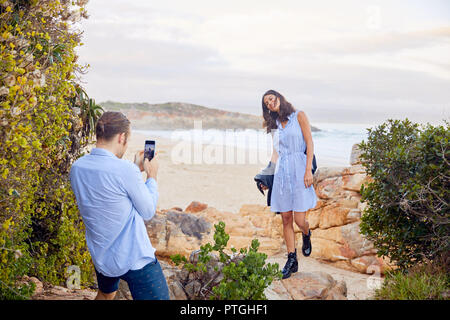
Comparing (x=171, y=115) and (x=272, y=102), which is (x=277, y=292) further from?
(x=171, y=115)

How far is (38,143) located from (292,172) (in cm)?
289

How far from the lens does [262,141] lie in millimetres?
33062

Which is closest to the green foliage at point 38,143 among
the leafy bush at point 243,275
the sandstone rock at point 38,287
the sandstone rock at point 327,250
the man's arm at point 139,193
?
the sandstone rock at point 38,287

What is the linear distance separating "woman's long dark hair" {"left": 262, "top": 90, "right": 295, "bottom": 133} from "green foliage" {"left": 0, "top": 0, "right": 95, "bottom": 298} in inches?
88.6

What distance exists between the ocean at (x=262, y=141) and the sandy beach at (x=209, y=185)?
255 cm

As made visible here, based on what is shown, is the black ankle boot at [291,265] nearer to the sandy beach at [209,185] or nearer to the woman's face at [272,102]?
the woman's face at [272,102]

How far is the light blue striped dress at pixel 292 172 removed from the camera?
5410 mm

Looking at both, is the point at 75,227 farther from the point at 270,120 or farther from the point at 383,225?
the point at 383,225

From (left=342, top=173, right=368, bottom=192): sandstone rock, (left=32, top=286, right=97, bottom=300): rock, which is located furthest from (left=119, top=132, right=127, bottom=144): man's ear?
(left=342, top=173, right=368, bottom=192): sandstone rock

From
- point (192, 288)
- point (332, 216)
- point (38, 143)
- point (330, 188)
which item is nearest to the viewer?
point (38, 143)

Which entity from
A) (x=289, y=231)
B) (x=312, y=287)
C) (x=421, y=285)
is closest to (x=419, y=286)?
(x=421, y=285)
